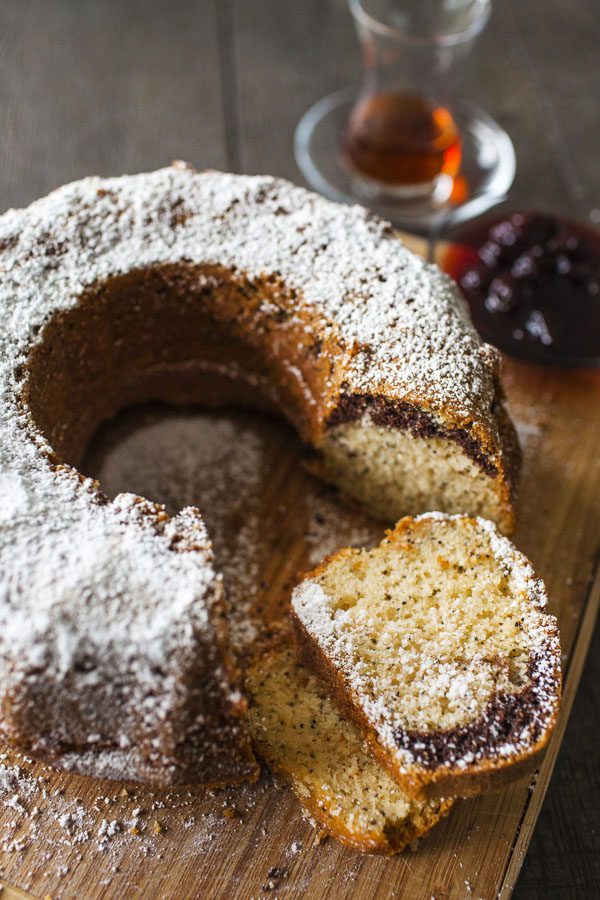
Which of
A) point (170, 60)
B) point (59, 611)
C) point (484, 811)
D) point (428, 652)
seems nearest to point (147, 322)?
point (59, 611)

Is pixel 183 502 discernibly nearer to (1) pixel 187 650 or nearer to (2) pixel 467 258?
(1) pixel 187 650

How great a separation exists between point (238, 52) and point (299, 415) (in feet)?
8.60

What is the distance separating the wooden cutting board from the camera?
8.82ft

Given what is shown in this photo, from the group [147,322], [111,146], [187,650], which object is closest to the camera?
[187,650]

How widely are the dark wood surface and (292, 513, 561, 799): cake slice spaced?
2167 mm

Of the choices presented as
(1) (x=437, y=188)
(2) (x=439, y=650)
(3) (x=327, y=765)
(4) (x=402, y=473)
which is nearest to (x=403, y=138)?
(1) (x=437, y=188)

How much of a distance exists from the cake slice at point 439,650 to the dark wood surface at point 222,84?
2167mm

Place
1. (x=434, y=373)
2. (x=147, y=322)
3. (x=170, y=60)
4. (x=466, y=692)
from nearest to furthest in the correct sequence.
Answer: (x=466, y=692) < (x=434, y=373) < (x=147, y=322) < (x=170, y=60)

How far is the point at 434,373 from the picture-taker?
307 centimetres

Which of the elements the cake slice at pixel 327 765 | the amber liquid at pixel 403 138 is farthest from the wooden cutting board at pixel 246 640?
the amber liquid at pixel 403 138

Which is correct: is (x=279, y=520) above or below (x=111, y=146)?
below

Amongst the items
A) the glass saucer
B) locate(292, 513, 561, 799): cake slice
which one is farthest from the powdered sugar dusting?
the glass saucer

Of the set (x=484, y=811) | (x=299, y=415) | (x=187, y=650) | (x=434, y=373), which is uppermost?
(x=434, y=373)

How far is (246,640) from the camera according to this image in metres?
3.19
